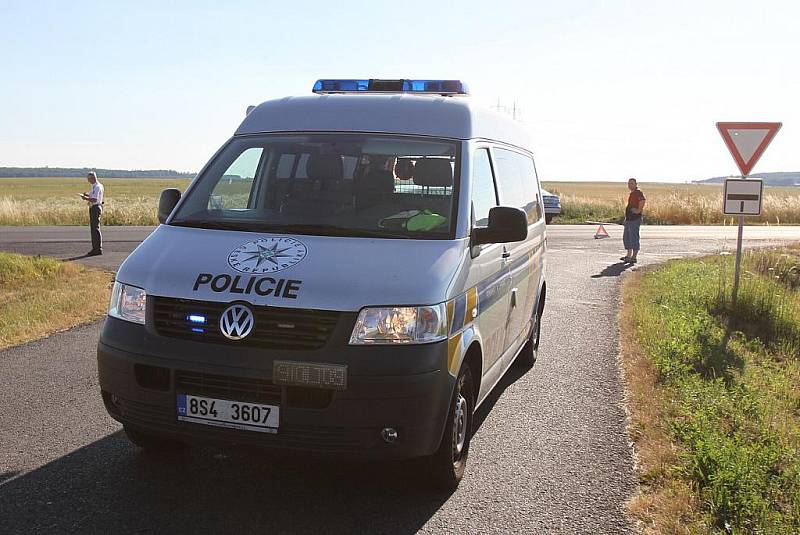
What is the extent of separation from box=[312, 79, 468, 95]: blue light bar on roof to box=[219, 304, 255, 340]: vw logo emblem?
2.65 m

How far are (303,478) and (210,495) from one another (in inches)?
22.2

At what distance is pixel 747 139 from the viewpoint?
10305 millimetres

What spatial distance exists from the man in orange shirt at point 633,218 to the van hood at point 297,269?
13832 millimetres

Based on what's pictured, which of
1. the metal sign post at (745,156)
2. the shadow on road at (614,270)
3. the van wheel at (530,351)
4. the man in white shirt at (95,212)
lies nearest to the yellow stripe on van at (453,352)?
the van wheel at (530,351)

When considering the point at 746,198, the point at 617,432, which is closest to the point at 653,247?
the point at 746,198

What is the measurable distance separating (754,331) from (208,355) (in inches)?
315

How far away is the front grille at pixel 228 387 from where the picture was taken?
4016mm

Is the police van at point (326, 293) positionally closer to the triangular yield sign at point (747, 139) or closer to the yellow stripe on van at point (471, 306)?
the yellow stripe on van at point (471, 306)

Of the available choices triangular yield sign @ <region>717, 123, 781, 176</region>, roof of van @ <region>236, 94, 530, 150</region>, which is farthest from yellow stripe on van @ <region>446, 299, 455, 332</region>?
triangular yield sign @ <region>717, 123, 781, 176</region>

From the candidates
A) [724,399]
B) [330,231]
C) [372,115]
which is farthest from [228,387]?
[724,399]

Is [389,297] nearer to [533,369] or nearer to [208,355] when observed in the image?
[208,355]

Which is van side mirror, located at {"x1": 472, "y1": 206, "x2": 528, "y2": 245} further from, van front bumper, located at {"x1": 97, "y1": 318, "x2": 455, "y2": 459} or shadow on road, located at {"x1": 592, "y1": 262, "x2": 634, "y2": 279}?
shadow on road, located at {"x1": 592, "y1": 262, "x2": 634, "y2": 279}

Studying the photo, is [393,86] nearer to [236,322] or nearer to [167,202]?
[167,202]

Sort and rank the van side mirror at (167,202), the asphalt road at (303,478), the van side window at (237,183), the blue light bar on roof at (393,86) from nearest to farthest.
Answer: the asphalt road at (303,478)
the van side window at (237,183)
the van side mirror at (167,202)
the blue light bar on roof at (393,86)
